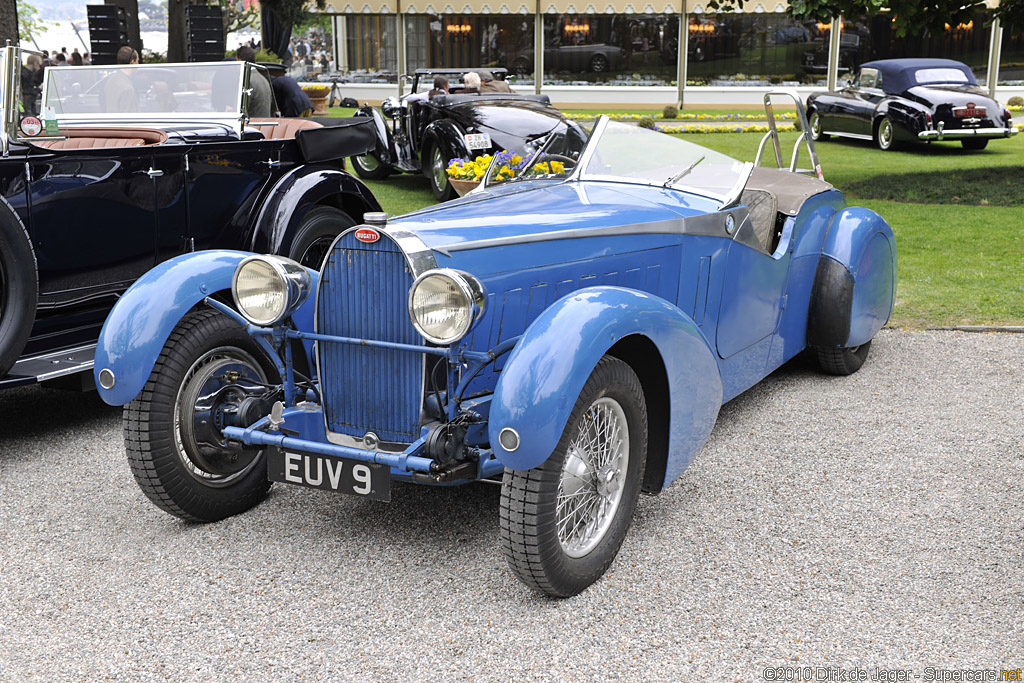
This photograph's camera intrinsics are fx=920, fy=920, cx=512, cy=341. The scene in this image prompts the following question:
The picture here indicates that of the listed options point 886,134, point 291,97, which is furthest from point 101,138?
point 886,134

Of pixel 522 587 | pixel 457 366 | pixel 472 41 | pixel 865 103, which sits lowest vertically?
pixel 522 587

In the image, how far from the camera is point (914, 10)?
11.1 metres

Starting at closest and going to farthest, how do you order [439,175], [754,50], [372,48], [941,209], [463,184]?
[463,184]
[941,209]
[439,175]
[754,50]
[372,48]

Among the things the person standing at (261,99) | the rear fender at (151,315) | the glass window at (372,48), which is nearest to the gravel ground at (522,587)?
the rear fender at (151,315)

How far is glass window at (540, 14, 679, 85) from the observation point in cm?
2867

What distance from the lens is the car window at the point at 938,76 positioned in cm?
1673

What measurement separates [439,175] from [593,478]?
868cm

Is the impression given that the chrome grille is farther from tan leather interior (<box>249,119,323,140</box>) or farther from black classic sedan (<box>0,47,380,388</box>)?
tan leather interior (<box>249,119,323,140</box>)

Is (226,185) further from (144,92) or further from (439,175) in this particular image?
(439,175)

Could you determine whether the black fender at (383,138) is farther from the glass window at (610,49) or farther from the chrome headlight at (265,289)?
the glass window at (610,49)

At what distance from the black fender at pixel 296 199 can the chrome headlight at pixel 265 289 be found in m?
2.23

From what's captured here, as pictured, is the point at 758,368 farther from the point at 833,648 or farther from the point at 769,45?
the point at 769,45

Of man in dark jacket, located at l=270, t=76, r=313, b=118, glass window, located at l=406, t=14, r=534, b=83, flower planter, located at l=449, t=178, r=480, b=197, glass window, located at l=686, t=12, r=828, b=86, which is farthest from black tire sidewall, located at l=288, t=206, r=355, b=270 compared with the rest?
glass window, located at l=686, t=12, r=828, b=86

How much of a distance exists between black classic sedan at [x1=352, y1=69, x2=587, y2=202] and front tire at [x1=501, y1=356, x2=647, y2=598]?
6.79 metres
